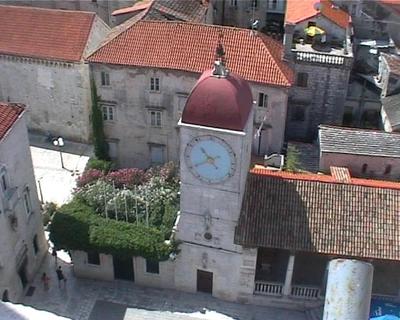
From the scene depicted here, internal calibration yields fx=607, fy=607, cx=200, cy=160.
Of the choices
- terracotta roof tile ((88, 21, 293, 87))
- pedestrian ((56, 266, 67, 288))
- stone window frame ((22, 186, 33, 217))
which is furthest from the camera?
terracotta roof tile ((88, 21, 293, 87))

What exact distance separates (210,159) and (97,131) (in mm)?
16758

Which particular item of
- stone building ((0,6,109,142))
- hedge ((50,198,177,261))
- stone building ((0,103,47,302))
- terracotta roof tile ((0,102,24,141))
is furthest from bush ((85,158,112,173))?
terracotta roof tile ((0,102,24,141))

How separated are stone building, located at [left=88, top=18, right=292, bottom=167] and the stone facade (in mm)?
66

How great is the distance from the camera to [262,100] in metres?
40.6

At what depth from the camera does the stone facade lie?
40750 mm

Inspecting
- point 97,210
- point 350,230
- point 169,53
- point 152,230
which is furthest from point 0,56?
point 350,230

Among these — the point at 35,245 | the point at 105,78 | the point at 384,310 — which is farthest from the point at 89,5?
the point at 384,310

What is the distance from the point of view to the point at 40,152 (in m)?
47.3

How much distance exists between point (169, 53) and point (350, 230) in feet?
57.1

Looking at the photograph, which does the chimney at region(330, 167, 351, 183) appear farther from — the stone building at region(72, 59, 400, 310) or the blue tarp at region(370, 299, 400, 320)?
the blue tarp at region(370, 299, 400, 320)

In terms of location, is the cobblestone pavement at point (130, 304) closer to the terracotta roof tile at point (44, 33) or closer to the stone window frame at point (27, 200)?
the stone window frame at point (27, 200)

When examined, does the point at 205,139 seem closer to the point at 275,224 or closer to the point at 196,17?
the point at 275,224

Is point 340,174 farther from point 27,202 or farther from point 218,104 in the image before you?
point 27,202

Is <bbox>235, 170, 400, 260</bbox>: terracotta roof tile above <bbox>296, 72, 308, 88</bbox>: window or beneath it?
beneath
